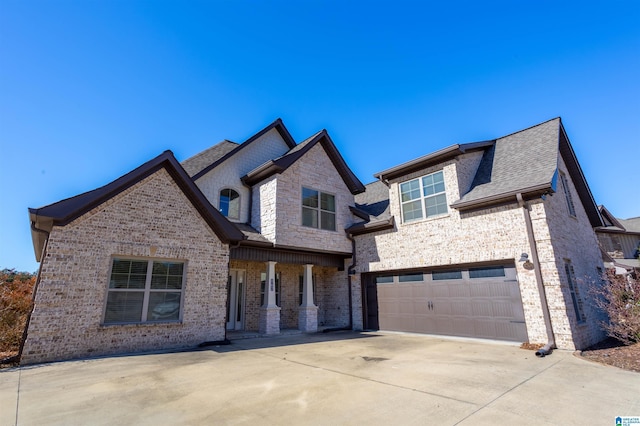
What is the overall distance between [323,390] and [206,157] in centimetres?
1219

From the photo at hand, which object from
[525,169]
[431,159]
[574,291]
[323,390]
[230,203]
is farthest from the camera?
[230,203]

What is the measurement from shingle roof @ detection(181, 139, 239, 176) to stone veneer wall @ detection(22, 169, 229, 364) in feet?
13.0

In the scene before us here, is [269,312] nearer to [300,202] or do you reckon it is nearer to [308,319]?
[308,319]

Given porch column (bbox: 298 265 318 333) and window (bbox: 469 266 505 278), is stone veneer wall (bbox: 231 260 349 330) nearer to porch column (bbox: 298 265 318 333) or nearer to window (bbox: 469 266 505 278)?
porch column (bbox: 298 265 318 333)

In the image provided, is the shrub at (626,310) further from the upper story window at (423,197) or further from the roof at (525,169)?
the upper story window at (423,197)

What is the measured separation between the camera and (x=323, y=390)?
5047mm

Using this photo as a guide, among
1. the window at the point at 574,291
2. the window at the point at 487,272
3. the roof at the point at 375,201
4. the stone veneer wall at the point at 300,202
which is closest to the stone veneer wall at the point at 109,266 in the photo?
the stone veneer wall at the point at 300,202

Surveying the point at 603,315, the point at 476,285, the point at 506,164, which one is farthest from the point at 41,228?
the point at 603,315

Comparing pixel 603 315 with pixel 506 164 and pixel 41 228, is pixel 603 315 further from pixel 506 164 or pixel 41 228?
pixel 41 228

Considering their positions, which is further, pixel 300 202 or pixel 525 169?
pixel 300 202

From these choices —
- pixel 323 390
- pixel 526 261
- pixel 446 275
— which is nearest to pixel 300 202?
pixel 446 275

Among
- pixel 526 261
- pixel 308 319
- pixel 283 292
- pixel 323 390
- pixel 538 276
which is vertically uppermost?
pixel 526 261

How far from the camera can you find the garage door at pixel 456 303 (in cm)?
959

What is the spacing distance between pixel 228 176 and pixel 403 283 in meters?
8.75
